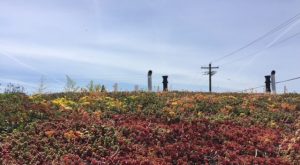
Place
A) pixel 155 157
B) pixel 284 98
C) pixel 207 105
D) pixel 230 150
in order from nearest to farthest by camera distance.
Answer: pixel 155 157
pixel 230 150
pixel 207 105
pixel 284 98

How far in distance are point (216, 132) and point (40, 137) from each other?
4.74m

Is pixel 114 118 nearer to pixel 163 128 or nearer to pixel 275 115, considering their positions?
pixel 163 128

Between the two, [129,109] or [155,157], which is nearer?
[155,157]

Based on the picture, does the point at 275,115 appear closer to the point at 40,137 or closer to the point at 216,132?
the point at 216,132

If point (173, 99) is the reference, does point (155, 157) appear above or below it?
below

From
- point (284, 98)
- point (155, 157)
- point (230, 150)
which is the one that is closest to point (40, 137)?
point (155, 157)

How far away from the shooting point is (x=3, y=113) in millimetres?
16125

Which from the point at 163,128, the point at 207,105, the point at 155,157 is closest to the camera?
the point at 155,157

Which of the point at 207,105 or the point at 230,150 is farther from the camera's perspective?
the point at 207,105

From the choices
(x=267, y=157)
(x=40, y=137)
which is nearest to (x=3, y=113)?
(x=40, y=137)

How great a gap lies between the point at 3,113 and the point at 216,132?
5.75m

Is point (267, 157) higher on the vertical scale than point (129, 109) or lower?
lower

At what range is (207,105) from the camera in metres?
19.8

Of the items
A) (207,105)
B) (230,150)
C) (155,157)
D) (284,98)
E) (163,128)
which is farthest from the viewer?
(284,98)
